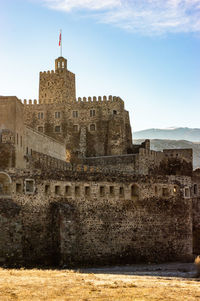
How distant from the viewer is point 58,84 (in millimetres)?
61125

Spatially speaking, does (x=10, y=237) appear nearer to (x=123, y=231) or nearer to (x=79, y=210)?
(x=79, y=210)

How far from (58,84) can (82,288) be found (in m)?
45.3

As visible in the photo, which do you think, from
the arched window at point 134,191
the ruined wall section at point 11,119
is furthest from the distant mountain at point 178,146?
the ruined wall section at point 11,119

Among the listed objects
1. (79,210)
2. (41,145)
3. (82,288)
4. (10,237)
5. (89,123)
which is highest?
(89,123)

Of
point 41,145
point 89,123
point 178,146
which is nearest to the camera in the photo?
point 41,145

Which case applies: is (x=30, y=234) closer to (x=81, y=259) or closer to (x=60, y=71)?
(x=81, y=259)

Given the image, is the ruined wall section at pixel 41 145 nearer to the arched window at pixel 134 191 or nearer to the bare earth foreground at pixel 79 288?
the arched window at pixel 134 191

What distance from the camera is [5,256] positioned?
24.3 meters

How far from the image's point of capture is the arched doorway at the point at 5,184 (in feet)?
87.5

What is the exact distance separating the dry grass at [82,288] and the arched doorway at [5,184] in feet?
19.5

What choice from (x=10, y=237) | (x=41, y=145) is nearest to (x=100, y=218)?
(x=10, y=237)

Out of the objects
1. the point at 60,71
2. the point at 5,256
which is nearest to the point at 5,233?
the point at 5,256

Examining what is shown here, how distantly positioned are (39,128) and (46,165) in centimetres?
2129

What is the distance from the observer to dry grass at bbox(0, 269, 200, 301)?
1680 cm
